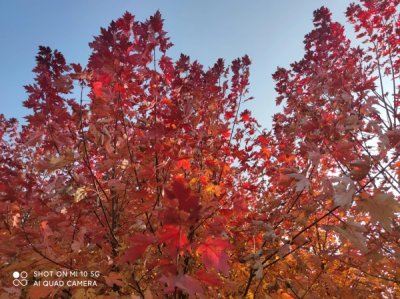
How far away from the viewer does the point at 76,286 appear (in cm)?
240

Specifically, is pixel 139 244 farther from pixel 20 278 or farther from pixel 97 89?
pixel 20 278

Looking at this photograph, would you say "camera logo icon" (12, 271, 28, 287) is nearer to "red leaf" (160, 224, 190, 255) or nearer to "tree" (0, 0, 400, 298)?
"tree" (0, 0, 400, 298)

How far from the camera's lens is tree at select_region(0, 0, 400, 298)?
2.13m

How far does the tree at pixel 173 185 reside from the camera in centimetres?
213

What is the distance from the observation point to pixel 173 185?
136 centimetres

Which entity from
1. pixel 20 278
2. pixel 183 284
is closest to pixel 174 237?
pixel 183 284

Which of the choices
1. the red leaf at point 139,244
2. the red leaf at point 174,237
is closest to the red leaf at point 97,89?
the red leaf at point 139,244

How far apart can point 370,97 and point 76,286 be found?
4077 mm

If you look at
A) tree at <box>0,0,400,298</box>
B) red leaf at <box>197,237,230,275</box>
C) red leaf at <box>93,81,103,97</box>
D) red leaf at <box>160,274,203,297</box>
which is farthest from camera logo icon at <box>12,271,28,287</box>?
red leaf at <box>197,237,230,275</box>

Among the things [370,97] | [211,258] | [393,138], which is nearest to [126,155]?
[211,258]

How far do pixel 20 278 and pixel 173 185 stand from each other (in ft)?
9.37

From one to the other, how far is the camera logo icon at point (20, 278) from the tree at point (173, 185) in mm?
177

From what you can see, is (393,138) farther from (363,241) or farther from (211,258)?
(211,258)

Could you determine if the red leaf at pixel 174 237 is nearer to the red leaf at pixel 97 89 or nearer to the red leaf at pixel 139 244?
the red leaf at pixel 139 244
